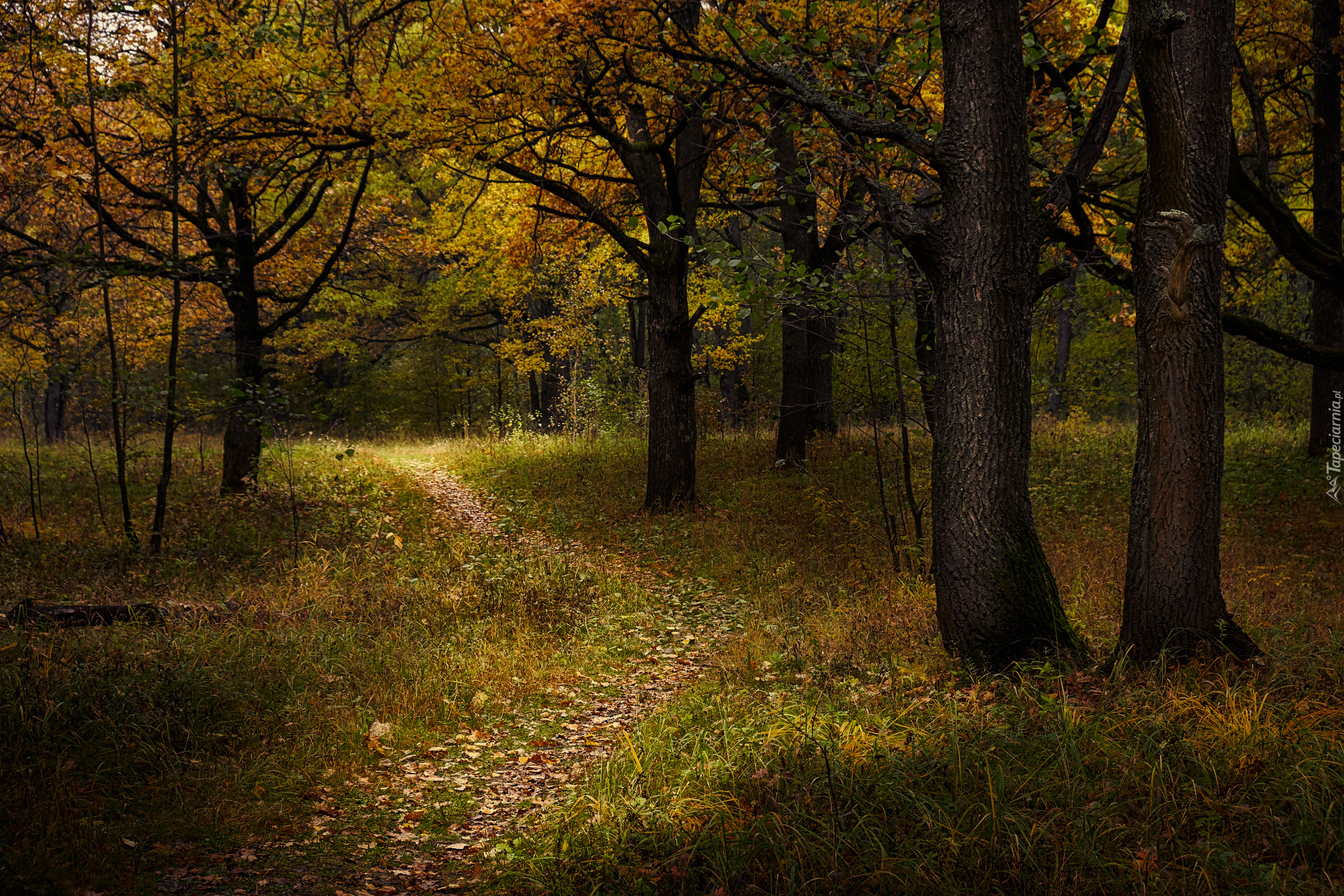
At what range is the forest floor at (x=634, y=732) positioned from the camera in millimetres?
3260

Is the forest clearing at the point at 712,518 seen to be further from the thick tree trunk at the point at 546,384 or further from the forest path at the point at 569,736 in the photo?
the thick tree trunk at the point at 546,384

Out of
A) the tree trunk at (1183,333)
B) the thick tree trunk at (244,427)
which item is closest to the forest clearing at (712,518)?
the tree trunk at (1183,333)

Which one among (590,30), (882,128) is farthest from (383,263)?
(882,128)

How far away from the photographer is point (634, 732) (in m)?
5.12

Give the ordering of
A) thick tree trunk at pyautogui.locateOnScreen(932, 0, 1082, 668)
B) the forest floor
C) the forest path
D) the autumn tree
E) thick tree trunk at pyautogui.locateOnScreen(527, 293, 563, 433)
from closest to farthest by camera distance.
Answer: the forest floor
the forest path
thick tree trunk at pyautogui.locateOnScreen(932, 0, 1082, 668)
the autumn tree
thick tree trunk at pyautogui.locateOnScreen(527, 293, 563, 433)

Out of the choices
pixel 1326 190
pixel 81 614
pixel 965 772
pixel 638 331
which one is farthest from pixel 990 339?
pixel 638 331

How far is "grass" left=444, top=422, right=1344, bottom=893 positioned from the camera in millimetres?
3068

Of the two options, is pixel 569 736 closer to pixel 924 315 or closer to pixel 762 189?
pixel 924 315

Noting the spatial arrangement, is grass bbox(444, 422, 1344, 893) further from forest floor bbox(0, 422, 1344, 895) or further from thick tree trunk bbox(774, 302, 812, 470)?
thick tree trunk bbox(774, 302, 812, 470)

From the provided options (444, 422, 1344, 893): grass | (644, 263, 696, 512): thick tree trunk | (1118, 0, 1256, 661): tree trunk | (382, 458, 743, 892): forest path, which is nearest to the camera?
(444, 422, 1344, 893): grass

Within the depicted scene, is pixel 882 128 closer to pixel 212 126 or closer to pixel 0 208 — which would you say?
pixel 212 126

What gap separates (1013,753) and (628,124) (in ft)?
35.6

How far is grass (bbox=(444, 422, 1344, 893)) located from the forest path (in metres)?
0.34

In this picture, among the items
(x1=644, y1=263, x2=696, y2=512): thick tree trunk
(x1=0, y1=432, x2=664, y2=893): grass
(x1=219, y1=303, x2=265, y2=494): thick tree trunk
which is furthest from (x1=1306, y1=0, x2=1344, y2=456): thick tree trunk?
(x1=219, y1=303, x2=265, y2=494): thick tree trunk
